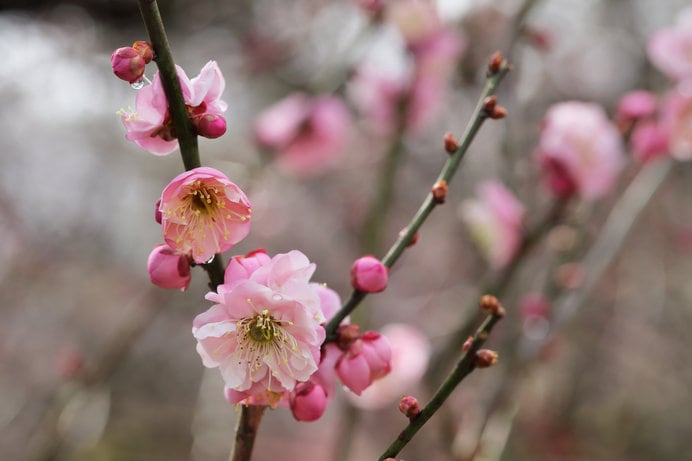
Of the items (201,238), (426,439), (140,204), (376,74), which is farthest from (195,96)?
(140,204)

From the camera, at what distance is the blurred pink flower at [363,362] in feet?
1.98

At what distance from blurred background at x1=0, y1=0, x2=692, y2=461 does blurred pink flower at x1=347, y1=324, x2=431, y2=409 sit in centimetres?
5

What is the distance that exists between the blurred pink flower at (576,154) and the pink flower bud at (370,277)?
0.83 metres

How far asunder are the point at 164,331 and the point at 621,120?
454 cm

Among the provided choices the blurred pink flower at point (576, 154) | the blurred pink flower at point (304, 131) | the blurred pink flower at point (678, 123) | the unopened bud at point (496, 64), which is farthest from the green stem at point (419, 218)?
the blurred pink flower at point (304, 131)

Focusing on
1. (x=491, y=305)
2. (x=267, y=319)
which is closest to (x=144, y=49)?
(x=267, y=319)

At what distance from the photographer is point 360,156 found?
4020mm

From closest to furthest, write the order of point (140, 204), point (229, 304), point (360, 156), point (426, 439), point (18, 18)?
point (229, 304) → point (426, 439) → point (18, 18) → point (360, 156) → point (140, 204)

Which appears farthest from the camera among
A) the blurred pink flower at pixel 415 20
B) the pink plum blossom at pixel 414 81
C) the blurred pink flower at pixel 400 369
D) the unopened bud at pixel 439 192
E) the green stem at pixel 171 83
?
the pink plum blossom at pixel 414 81

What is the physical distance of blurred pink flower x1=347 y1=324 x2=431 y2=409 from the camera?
1551mm

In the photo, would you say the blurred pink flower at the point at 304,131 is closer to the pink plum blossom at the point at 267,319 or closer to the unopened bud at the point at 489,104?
the unopened bud at the point at 489,104

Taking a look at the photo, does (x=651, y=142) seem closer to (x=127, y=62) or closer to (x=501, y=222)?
(x=501, y=222)

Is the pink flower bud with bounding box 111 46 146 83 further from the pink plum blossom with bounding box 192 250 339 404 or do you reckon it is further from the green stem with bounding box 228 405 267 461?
the green stem with bounding box 228 405 267 461

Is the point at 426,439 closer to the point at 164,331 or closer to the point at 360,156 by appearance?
the point at 360,156
